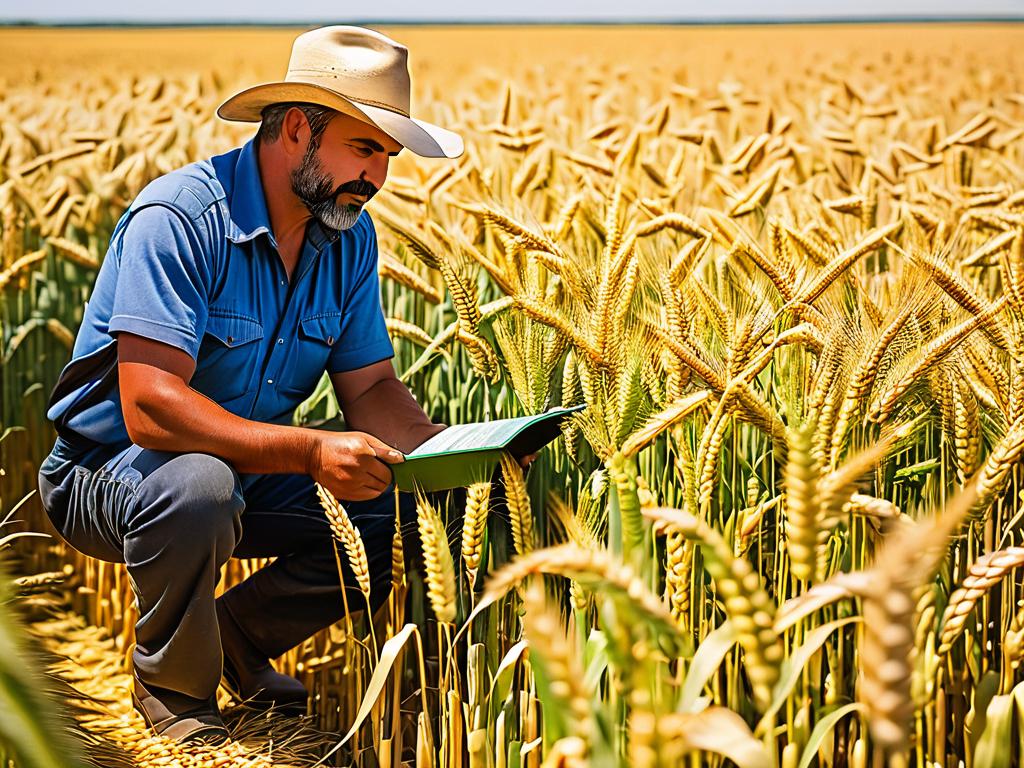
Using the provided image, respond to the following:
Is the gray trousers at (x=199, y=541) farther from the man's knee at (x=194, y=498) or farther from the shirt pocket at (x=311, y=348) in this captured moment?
the shirt pocket at (x=311, y=348)

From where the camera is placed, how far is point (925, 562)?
1006mm

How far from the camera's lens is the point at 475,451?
1.84 m

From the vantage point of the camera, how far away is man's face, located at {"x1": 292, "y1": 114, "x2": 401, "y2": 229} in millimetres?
2260

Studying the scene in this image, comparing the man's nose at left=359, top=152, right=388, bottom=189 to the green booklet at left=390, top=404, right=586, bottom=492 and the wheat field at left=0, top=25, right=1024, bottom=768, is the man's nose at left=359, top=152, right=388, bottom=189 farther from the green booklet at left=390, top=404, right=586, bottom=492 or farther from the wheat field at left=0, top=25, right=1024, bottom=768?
the green booklet at left=390, top=404, right=586, bottom=492

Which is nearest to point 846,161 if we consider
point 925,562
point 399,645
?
point 399,645

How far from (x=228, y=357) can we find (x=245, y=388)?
0.28ft

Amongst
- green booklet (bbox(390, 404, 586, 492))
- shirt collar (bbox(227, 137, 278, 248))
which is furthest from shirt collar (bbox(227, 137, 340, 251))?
green booklet (bbox(390, 404, 586, 492))

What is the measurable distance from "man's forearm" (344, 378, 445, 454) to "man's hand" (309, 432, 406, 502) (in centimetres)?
37

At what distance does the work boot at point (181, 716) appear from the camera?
81.3 inches

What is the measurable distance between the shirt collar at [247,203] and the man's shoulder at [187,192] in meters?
0.04

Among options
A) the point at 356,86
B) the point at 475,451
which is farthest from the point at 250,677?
the point at 356,86

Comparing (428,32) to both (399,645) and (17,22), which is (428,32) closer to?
(17,22)

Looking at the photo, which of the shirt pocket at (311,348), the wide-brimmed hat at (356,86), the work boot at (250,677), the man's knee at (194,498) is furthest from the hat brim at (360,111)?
the work boot at (250,677)

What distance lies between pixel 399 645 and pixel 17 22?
4783cm
